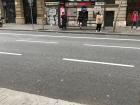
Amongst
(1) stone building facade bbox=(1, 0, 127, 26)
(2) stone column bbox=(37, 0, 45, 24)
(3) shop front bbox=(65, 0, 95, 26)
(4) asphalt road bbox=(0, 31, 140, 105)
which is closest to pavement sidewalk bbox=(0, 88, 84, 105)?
(4) asphalt road bbox=(0, 31, 140, 105)

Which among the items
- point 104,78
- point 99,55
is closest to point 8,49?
point 99,55

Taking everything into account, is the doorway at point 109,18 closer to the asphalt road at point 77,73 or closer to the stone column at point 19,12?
the stone column at point 19,12

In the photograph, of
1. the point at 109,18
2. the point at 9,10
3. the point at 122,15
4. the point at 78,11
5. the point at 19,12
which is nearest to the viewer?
the point at 78,11

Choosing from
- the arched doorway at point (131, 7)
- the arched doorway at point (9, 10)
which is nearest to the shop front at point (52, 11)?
the arched doorway at point (9, 10)

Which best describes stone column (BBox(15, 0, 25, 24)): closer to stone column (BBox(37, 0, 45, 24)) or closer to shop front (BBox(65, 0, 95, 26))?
stone column (BBox(37, 0, 45, 24))

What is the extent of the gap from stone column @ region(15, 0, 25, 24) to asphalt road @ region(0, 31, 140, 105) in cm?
2008

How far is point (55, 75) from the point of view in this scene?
799 cm

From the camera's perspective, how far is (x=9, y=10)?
109ft

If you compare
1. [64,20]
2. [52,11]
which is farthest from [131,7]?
[52,11]

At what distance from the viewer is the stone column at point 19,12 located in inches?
1239

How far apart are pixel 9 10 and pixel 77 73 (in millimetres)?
27124

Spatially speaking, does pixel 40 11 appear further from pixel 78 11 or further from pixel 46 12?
pixel 78 11

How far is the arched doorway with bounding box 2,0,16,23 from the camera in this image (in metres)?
33.0

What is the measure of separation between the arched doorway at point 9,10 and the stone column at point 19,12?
51.6 inches
